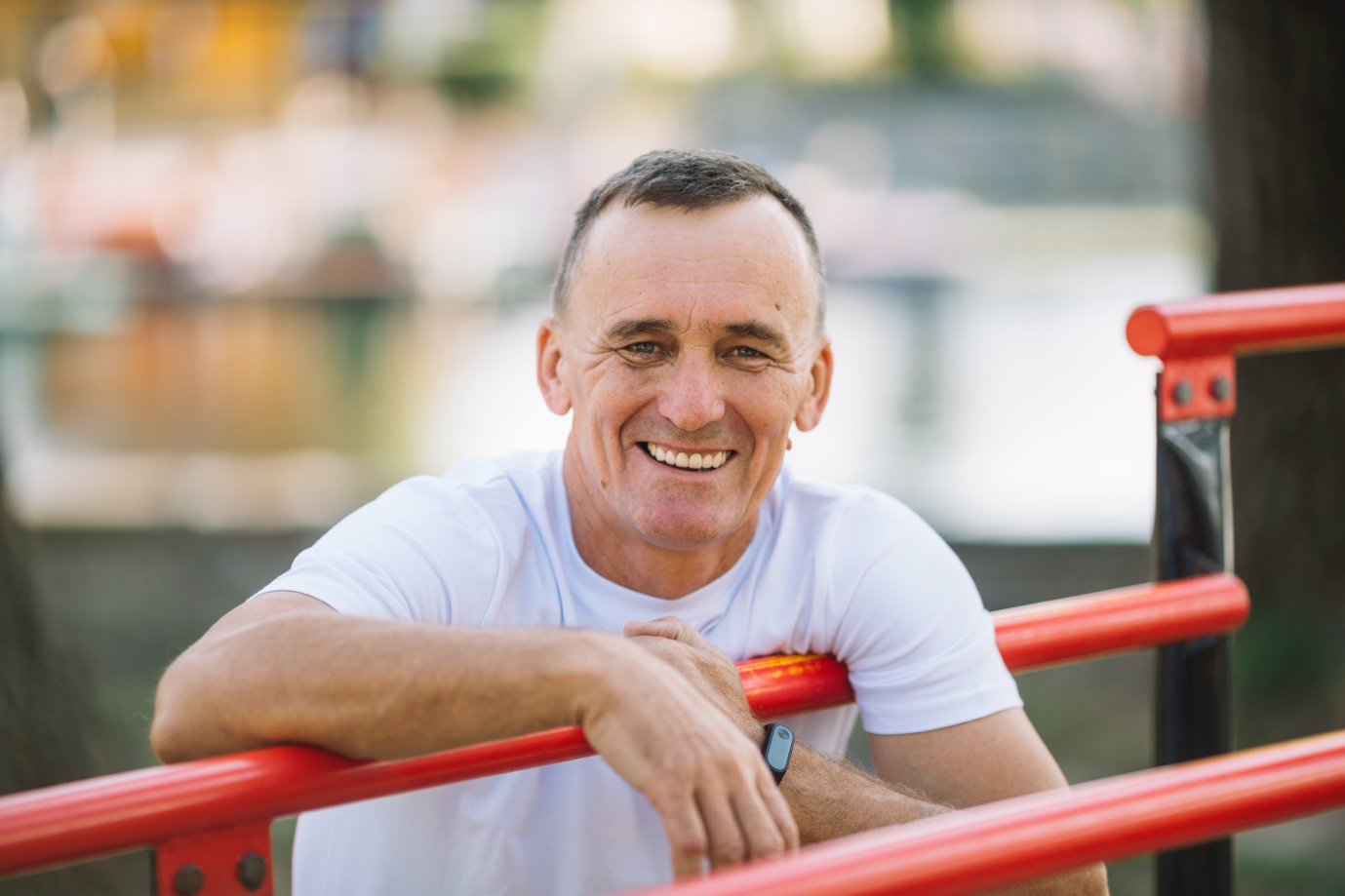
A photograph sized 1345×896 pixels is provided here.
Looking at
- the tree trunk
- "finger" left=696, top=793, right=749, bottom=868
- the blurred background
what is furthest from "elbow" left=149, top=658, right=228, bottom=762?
the tree trunk

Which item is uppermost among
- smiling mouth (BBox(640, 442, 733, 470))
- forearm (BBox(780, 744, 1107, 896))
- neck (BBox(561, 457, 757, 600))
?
smiling mouth (BBox(640, 442, 733, 470))

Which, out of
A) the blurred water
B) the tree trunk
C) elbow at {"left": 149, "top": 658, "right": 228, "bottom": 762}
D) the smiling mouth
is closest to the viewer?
elbow at {"left": 149, "top": 658, "right": 228, "bottom": 762}

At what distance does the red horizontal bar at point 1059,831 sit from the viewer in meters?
1.24

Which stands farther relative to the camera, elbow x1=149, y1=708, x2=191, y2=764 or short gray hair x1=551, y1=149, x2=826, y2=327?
short gray hair x1=551, y1=149, x2=826, y2=327

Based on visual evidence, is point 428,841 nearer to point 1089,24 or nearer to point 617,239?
point 617,239

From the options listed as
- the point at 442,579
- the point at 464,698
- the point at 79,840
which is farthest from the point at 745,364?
the point at 79,840

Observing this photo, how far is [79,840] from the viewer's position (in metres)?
1.31

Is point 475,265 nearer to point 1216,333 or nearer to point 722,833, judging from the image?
point 1216,333

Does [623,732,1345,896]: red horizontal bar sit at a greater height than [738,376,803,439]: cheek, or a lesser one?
lesser

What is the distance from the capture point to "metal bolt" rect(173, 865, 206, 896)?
142cm

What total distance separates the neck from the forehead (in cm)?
32

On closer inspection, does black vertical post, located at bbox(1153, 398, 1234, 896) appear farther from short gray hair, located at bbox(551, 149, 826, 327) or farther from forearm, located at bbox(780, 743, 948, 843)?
short gray hair, located at bbox(551, 149, 826, 327)

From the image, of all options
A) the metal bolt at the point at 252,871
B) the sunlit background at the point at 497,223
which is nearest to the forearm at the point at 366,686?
the metal bolt at the point at 252,871

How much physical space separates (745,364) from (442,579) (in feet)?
1.82
